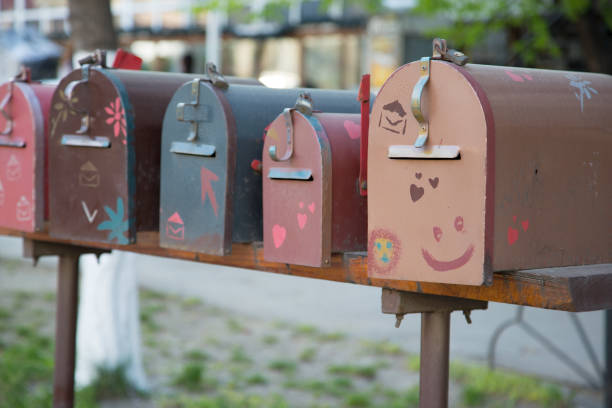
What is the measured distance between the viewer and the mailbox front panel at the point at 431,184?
1502 millimetres

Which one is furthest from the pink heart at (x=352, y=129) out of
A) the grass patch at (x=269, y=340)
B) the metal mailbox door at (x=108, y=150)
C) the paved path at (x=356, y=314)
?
the grass patch at (x=269, y=340)

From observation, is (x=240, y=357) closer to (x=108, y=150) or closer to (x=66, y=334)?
(x=66, y=334)

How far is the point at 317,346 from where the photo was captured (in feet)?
18.1

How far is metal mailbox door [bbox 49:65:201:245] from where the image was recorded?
6.88ft

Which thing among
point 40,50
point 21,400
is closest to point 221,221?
point 21,400

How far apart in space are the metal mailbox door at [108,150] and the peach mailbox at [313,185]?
16.0 inches

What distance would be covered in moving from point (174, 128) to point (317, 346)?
12.1ft

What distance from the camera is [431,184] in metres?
1.57

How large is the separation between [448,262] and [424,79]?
340mm

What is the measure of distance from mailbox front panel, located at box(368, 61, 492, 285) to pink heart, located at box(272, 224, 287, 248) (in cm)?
26

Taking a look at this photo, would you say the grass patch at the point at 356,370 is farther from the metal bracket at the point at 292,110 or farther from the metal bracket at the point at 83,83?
the metal bracket at the point at 292,110

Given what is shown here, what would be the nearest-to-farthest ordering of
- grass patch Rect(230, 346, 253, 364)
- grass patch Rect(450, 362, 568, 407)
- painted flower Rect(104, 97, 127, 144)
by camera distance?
painted flower Rect(104, 97, 127, 144) < grass patch Rect(450, 362, 568, 407) < grass patch Rect(230, 346, 253, 364)

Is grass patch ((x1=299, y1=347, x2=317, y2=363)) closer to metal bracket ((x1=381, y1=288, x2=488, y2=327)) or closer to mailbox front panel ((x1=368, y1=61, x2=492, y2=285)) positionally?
metal bracket ((x1=381, y1=288, x2=488, y2=327))

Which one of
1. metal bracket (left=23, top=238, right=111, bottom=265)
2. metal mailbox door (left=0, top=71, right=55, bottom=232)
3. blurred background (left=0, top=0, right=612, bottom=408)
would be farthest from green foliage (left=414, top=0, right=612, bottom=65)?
metal mailbox door (left=0, top=71, right=55, bottom=232)
